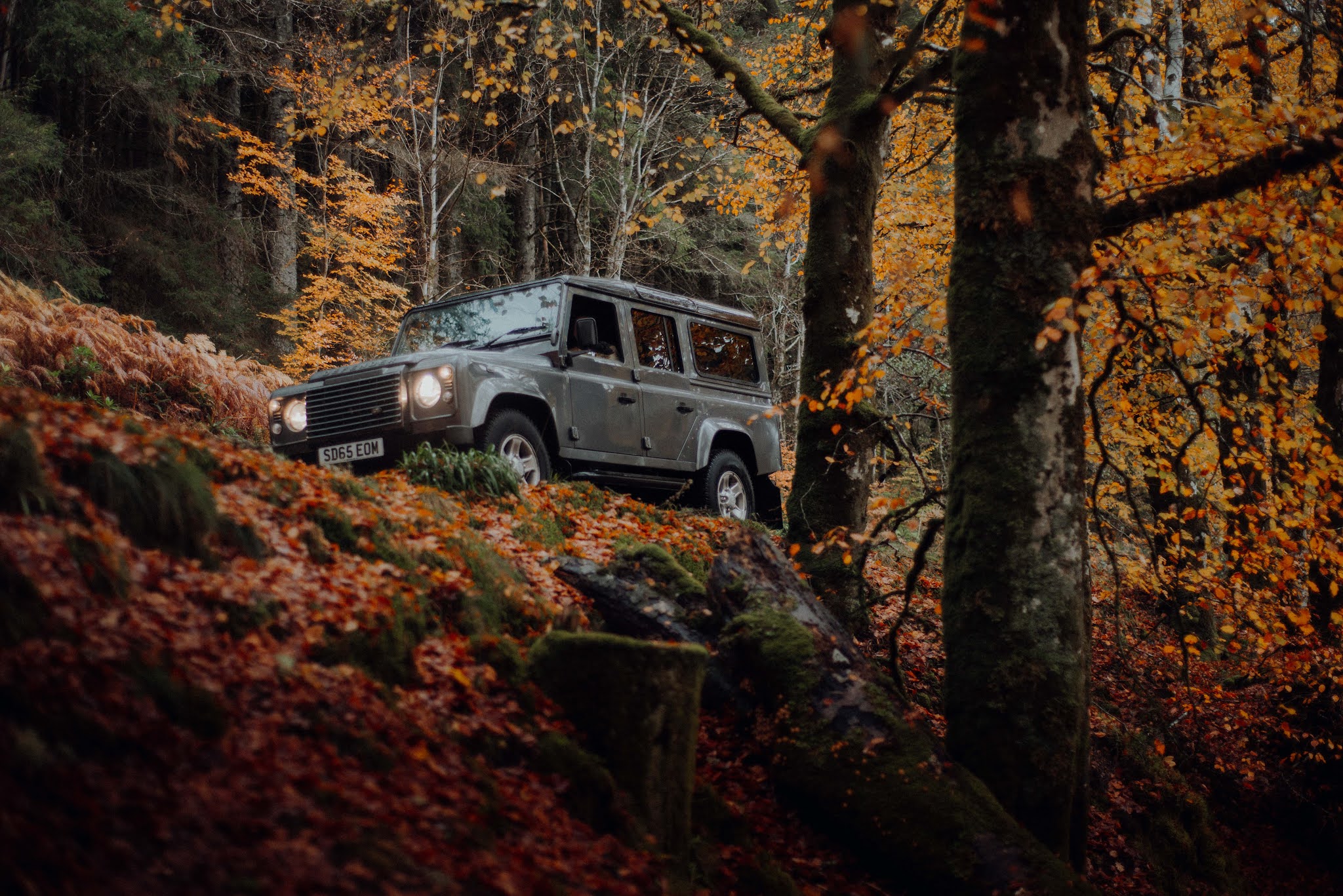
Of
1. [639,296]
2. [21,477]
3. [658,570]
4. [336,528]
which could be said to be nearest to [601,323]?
[639,296]

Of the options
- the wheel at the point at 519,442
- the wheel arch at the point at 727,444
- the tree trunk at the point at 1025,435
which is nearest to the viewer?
the tree trunk at the point at 1025,435

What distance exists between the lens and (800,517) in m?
7.05

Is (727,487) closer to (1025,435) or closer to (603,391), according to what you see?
(603,391)

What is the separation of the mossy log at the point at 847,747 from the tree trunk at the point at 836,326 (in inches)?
48.6

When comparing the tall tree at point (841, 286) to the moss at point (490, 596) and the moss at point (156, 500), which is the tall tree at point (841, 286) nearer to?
the moss at point (490, 596)

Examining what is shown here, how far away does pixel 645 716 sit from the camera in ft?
12.8

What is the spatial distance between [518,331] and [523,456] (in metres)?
1.24

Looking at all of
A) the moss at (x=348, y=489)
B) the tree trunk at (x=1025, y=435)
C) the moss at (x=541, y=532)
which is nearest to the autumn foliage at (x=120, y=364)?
the moss at (x=348, y=489)

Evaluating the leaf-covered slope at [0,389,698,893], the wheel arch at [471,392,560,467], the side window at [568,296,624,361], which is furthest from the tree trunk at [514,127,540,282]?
the leaf-covered slope at [0,389,698,893]

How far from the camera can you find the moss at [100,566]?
299cm

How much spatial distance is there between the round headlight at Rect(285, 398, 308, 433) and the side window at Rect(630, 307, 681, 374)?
3141 mm

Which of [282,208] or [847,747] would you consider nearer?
[847,747]

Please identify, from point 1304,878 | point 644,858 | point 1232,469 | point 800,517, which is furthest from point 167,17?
point 1304,878

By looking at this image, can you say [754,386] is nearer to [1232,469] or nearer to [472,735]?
[1232,469]
